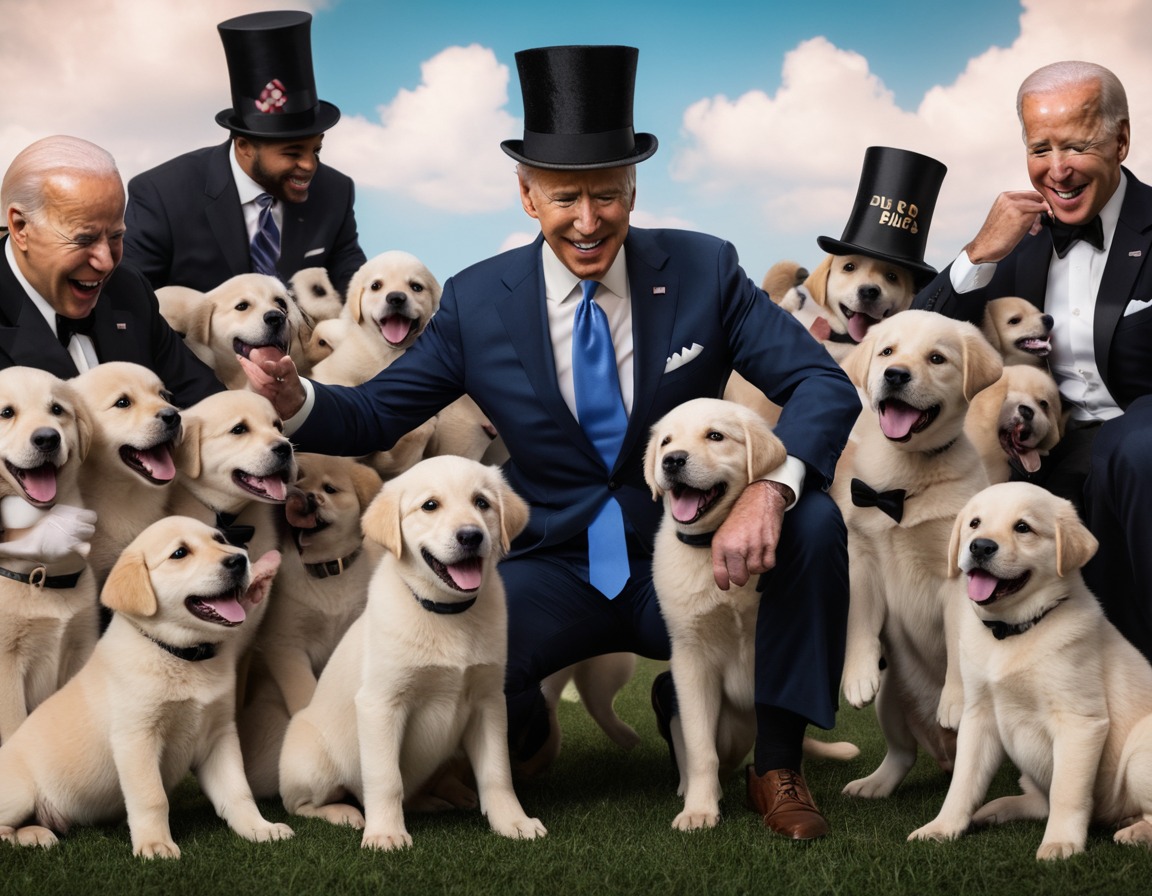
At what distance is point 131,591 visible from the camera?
11.6 feet

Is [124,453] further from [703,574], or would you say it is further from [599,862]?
[599,862]

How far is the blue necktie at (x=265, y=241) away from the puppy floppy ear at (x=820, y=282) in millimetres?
2516

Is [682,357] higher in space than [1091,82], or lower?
lower

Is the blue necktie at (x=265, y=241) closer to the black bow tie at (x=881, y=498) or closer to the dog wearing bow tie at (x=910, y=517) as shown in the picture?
the dog wearing bow tie at (x=910, y=517)

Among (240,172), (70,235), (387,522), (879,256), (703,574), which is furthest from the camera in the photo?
(240,172)

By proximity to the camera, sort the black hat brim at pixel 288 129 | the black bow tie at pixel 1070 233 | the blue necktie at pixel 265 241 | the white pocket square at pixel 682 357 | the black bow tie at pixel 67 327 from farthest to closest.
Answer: the blue necktie at pixel 265 241, the black hat brim at pixel 288 129, the black bow tie at pixel 1070 233, the black bow tie at pixel 67 327, the white pocket square at pixel 682 357

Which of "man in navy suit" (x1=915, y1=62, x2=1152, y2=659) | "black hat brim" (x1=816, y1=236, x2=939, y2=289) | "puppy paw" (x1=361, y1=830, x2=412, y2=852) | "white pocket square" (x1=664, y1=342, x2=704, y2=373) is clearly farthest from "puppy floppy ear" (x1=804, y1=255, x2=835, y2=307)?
"puppy paw" (x1=361, y1=830, x2=412, y2=852)

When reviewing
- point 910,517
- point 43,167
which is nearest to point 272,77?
point 43,167

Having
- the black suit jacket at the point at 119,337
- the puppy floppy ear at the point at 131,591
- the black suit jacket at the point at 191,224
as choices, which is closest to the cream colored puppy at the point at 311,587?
the black suit jacket at the point at 119,337

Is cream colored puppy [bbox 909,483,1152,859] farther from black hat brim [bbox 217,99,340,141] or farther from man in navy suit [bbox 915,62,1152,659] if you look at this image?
black hat brim [bbox 217,99,340,141]

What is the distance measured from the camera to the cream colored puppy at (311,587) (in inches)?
173

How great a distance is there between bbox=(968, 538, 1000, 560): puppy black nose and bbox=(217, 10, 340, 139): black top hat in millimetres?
3789

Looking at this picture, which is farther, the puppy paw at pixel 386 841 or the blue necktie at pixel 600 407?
the blue necktie at pixel 600 407

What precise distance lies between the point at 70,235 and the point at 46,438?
80 centimetres
